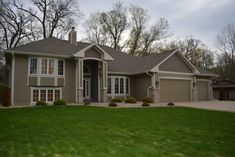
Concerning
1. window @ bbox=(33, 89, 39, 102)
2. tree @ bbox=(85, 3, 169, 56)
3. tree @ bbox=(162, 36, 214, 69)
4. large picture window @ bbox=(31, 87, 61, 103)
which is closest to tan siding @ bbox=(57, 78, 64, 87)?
large picture window @ bbox=(31, 87, 61, 103)

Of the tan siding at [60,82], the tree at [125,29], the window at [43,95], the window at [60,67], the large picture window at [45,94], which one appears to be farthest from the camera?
the tree at [125,29]

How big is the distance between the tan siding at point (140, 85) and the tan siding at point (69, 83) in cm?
632

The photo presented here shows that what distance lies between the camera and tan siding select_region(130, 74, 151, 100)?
22.3 meters

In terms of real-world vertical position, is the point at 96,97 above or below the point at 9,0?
below

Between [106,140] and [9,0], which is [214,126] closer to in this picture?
[106,140]

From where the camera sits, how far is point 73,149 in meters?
5.45

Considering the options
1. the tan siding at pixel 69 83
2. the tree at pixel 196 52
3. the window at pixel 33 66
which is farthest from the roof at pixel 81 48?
the tree at pixel 196 52

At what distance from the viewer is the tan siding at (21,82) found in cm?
1741

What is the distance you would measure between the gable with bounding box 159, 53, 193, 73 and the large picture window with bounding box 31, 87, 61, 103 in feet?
29.9

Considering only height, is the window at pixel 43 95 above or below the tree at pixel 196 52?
below

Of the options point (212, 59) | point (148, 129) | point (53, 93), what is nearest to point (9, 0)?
point (53, 93)

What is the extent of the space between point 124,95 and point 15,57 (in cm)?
1000

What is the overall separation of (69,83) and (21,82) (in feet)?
11.5

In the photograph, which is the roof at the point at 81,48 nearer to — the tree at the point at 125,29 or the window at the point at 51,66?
the window at the point at 51,66
